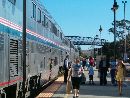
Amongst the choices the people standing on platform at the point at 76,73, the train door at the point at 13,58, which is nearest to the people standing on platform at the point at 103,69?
the people standing on platform at the point at 76,73

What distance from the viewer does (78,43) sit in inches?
6216

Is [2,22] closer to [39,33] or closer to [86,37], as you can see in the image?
[39,33]

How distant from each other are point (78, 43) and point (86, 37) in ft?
15.0

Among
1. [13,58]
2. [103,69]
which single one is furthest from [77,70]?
[103,69]

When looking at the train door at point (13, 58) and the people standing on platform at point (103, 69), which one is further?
the people standing on platform at point (103, 69)

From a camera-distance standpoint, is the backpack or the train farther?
the backpack

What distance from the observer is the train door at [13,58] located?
12.0 metres

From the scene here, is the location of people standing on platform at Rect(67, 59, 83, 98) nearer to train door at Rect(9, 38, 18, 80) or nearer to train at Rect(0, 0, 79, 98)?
train at Rect(0, 0, 79, 98)

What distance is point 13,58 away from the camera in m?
12.4

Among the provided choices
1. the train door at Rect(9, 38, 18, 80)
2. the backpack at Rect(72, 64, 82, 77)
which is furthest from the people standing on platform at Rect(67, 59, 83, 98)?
the train door at Rect(9, 38, 18, 80)

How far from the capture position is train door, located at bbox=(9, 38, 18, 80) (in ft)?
39.3

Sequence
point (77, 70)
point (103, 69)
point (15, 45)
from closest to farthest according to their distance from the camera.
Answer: point (15, 45) → point (77, 70) → point (103, 69)

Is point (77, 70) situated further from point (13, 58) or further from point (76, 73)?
point (13, 58)

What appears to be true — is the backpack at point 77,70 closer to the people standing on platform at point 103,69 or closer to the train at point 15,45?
the train at point 15,45
